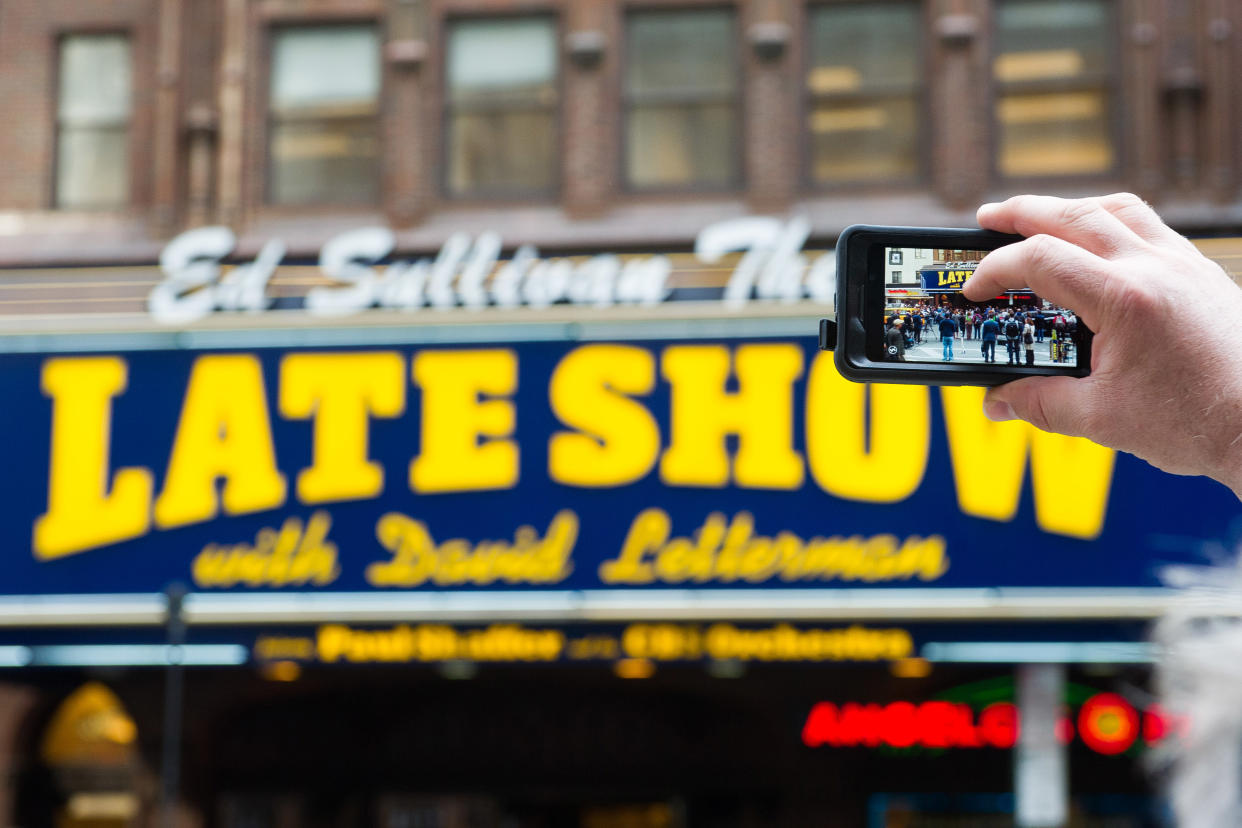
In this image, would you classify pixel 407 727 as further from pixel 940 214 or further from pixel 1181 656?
pixel 1181 656

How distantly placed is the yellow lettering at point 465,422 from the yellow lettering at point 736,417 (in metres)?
1.33

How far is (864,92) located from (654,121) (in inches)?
75.0

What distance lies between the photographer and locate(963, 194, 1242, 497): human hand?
1.97 meters

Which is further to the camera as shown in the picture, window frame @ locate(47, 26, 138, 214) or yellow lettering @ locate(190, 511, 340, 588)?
window frame @ locate(47, 26, 138, 214)

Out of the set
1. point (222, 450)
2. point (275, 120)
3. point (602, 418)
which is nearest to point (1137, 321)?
point (602, 418)

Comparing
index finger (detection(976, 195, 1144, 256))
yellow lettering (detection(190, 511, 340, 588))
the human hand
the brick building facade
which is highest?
the brick building facade

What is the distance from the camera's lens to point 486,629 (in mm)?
11938

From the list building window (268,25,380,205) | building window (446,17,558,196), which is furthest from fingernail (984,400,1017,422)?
building window (268,25,380,205)

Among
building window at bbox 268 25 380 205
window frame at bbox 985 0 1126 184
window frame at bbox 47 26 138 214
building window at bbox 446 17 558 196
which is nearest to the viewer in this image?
window frame at bbox 985 0 1126 184

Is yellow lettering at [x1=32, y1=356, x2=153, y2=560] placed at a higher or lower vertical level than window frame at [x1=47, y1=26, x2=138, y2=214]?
lower

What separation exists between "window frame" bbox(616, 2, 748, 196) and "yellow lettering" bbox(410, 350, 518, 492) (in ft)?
7.44

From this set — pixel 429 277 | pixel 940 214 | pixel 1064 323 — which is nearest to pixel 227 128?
pixel 429 277

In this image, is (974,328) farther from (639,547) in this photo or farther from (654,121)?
(654,121)

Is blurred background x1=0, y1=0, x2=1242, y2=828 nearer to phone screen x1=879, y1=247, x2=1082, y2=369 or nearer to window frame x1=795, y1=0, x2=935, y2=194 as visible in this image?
window frame x1=795, y1=0, x2=935, y2=194
